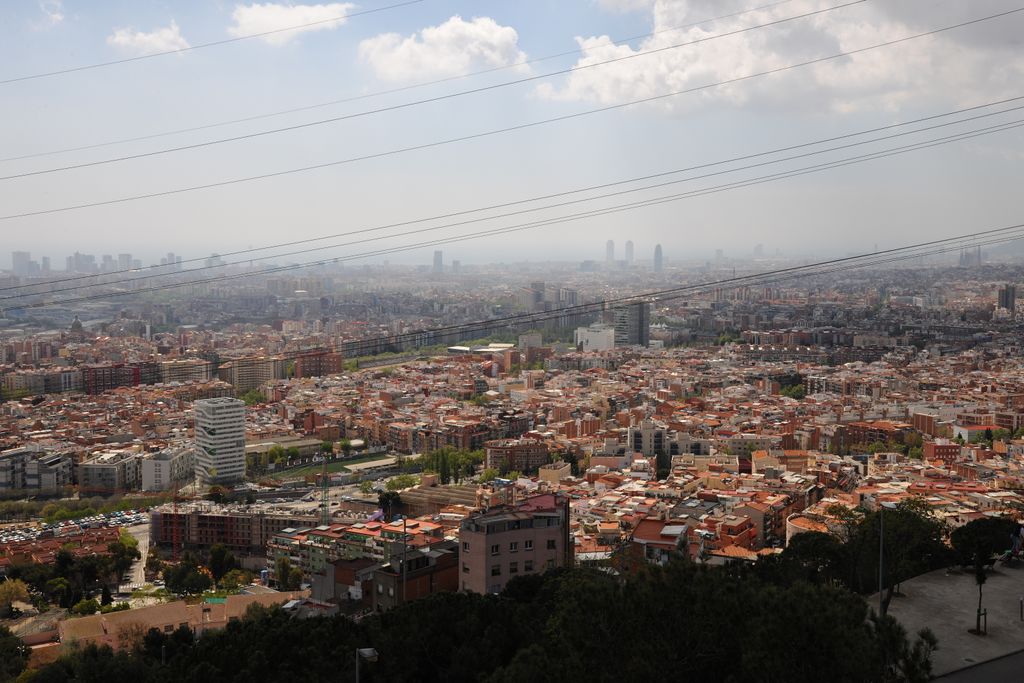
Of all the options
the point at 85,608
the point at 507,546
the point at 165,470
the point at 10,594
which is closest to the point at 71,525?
the point at 165,470

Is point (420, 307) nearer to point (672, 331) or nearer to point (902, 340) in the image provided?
point (672, 331)

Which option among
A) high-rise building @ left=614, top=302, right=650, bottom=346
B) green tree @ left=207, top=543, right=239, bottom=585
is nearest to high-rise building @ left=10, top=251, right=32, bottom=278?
high-rise building @ left=614, top=302, right=650, bottom=346

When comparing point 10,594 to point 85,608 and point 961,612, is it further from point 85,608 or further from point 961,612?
point 961,612

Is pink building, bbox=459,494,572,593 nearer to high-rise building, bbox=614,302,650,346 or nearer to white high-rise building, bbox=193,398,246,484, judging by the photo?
white high-rise building, bbox=193,398,246,484

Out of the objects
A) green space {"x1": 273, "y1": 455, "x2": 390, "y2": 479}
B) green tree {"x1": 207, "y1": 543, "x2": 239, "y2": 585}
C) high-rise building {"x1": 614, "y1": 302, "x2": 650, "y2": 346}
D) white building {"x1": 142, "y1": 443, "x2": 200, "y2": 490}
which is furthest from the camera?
high-rise building {"x1": 614, "y1": 302, "x2": 650, "y2": 346}

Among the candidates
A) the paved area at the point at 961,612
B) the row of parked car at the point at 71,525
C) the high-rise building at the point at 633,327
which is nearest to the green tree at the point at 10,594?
the row of parked car at the point at 71,525
